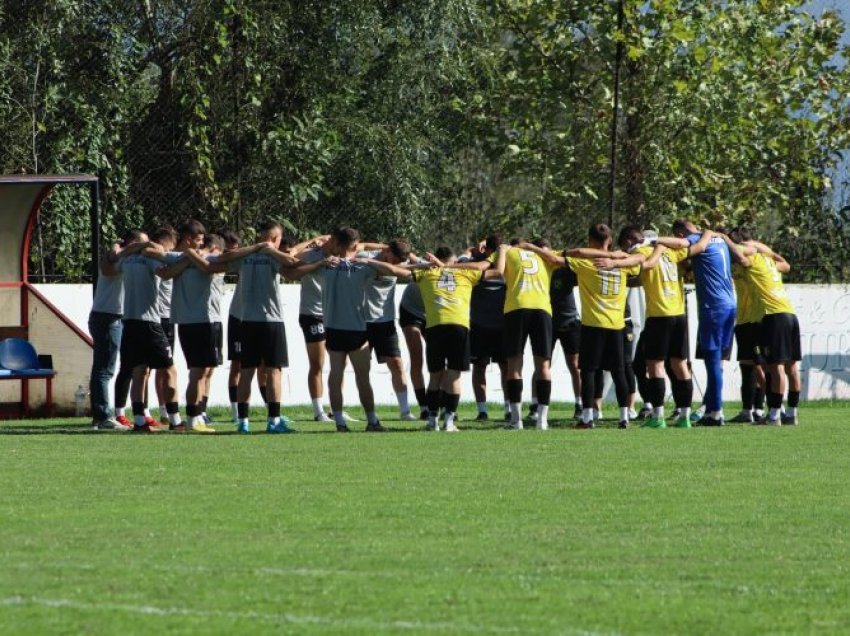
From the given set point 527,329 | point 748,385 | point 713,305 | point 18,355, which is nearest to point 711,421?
point 748,385

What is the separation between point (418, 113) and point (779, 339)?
8034mm

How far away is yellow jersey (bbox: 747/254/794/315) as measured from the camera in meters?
17.9

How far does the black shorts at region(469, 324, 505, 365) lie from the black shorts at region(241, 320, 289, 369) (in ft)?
10.5

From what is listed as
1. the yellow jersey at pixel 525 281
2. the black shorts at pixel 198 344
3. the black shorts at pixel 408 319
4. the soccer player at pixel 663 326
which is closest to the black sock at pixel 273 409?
the black shorts at pixel 198 344

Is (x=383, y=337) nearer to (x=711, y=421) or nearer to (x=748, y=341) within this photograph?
(x=711, y=421)

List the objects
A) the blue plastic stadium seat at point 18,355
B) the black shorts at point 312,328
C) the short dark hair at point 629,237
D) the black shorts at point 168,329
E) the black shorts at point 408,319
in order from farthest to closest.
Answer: the black shorts at point 408,319
the blue plastic stadium seat at point 18,355
the black shorts at point 312,328
the short dark hair at point 629,237
the black shorts at point 168,329

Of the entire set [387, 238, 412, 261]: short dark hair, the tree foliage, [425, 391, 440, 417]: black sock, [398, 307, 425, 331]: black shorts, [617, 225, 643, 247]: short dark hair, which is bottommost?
[425, 391, 440, 417]: black sock

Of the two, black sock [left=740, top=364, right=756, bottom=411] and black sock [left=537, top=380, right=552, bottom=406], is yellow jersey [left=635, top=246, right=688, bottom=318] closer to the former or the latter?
black sock [left=740, top=364, right=756, bottom=411]

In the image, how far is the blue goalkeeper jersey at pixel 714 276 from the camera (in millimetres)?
17844

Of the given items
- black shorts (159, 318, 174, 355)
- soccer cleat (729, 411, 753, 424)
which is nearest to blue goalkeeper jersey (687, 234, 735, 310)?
soccer cleat (729, 411, 753, 424)

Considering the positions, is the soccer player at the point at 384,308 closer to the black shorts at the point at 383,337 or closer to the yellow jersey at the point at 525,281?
the black shorts at the point at 383,337

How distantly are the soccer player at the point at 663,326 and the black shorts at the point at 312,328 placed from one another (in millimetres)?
3384

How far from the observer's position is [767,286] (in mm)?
17984

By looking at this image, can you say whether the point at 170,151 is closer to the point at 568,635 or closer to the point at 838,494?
the point at 838,494
